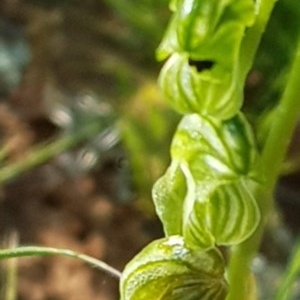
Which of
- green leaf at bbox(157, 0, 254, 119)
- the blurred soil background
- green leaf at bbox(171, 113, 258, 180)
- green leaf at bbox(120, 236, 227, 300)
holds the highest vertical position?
the blurred soil background

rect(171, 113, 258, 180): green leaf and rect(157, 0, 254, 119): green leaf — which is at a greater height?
rect(157, 0, 254, 119): green leaf

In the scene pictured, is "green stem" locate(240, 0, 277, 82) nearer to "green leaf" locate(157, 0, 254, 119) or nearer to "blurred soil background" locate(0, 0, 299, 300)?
"green leaf" locate(157, 0, 254, 119)

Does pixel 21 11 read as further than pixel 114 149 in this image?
Yes

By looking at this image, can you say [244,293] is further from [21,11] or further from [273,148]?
[21,11]

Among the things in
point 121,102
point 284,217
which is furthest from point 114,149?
point 284,217

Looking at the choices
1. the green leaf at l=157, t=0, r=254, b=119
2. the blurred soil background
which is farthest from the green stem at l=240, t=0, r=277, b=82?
the blurred soil background

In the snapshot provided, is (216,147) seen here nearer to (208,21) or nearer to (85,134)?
(208,21)

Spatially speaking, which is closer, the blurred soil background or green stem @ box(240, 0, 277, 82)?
green stem @ box(240, 0, 277, 82)
